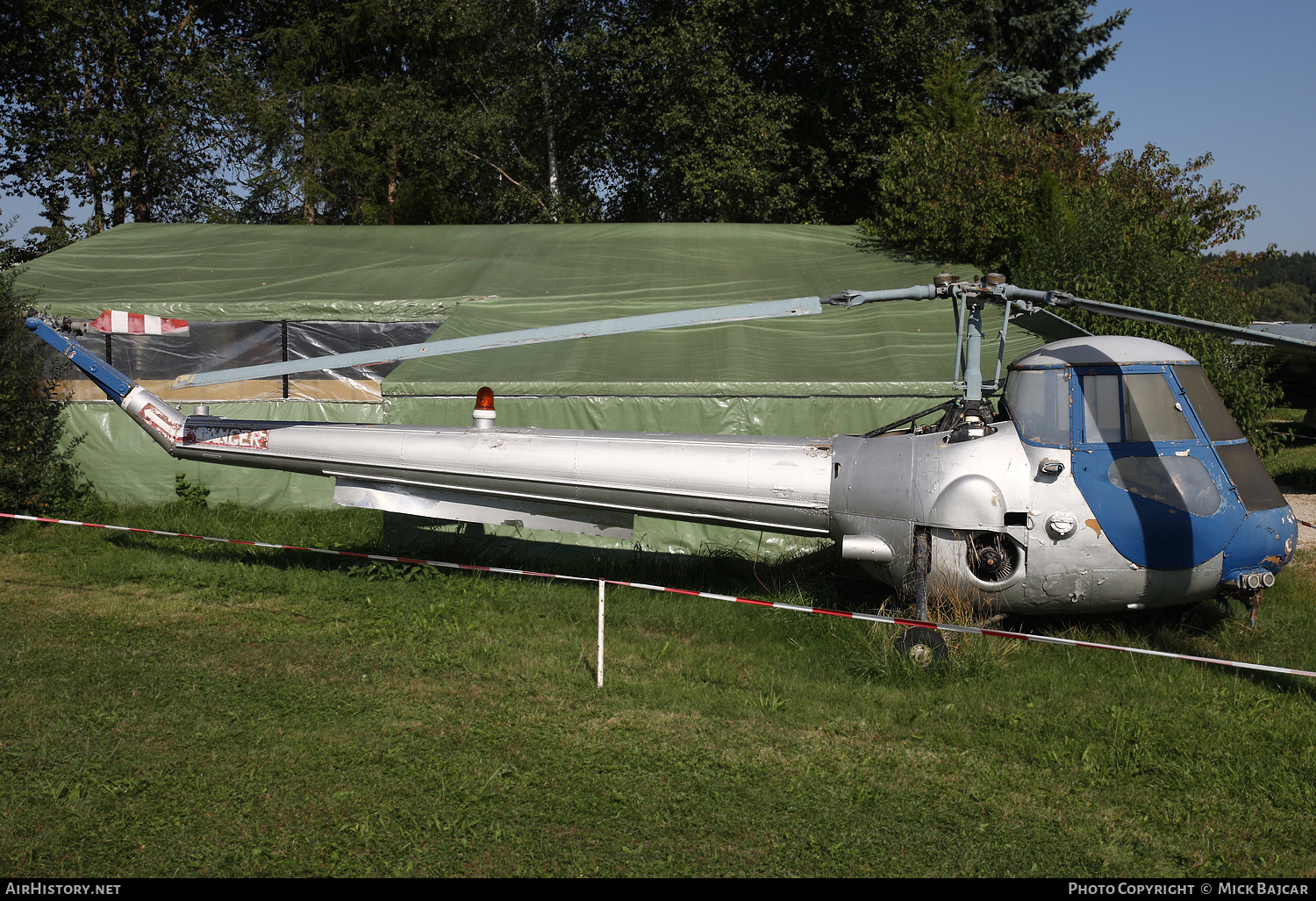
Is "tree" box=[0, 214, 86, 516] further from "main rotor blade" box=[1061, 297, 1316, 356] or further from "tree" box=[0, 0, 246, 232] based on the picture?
"tree" box=[0, 0, 246, 232]

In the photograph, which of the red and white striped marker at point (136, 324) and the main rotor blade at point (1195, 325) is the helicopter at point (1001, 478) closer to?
the main rotor blade at point (1195, 325)

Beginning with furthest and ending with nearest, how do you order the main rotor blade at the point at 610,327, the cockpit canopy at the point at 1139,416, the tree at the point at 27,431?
the tree at the point at 27,431 < the cockpit canopy at the point at 1139,416 < the main rotor blade at the point at 610,327

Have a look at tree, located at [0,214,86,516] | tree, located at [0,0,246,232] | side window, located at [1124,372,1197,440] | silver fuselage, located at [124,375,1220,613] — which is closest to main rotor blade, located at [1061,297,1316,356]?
side window, located at [1124,372,1197,440]

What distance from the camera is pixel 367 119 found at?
29.6 m

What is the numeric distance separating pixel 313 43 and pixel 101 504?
23061 mm

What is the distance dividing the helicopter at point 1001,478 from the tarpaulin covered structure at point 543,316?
264 centimetres

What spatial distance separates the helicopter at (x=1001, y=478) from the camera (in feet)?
21.8

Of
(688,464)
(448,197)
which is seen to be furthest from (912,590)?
(448,197)

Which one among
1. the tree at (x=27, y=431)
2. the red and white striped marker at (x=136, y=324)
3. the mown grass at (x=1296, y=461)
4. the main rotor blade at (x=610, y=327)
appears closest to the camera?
the main rotor blade at (x=610, y=327)

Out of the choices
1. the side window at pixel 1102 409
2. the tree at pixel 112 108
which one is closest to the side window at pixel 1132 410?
the side window at pixel 1102 409

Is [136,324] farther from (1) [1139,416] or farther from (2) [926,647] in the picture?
(1) [1139,416]

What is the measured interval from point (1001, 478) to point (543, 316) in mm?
7751

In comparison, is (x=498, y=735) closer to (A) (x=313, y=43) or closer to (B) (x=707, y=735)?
(B) (x=707, y=735)

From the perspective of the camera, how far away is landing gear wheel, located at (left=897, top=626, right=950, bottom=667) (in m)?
6.90
